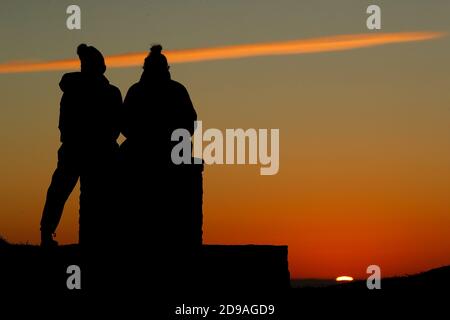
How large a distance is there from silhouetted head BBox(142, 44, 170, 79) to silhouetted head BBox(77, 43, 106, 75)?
Answer: 566 millimetres

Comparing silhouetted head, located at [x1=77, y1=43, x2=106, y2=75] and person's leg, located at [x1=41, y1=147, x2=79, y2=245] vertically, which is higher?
silhouetted head, located at [x1=77, y1=43, x2=106, y2=75]

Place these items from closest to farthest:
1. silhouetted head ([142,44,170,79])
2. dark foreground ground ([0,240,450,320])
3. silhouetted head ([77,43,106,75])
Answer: dark foreground ground ([0,240,450,320]) → silhouetted head ([142,44,170,79]) → silhouetted head ([77,43,106,75])

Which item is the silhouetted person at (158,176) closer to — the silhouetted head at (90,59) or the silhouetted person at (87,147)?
the silhouetted person at (87,147)

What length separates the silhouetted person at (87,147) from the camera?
14.0 meters

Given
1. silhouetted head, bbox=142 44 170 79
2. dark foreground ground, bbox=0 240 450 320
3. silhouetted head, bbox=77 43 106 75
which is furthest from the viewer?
silhouetted head, bbox=77 43 106 75

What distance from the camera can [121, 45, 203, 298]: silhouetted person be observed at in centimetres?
1378

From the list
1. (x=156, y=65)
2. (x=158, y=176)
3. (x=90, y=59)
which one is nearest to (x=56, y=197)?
(x=158, y=176)

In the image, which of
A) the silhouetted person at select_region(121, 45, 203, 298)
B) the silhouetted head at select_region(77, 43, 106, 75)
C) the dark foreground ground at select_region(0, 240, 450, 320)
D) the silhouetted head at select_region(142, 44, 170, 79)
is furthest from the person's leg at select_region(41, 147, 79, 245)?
the silhouetted head at select_region(142, 44, 170, 79)

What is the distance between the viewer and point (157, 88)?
14125mm

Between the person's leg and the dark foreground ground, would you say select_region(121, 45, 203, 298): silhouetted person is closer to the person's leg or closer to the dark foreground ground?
the dark foreground ground

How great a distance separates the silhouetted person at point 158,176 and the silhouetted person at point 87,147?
0.81 feet
